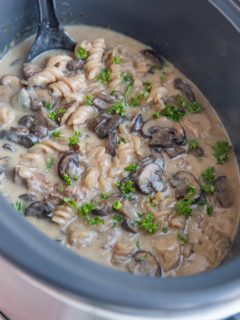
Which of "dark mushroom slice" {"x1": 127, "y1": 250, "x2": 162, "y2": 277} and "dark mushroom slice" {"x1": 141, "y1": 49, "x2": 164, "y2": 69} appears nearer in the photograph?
"dark mushroom slice" {"x1": 127, "y1": 250, "x2": 162, "y2": 277}

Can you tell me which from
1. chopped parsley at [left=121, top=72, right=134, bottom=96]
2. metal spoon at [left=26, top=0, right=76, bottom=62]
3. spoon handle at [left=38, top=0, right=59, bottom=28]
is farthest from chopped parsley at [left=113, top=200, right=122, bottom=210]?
spoon handle at [left=38, top=0, right=59, bottom=28]

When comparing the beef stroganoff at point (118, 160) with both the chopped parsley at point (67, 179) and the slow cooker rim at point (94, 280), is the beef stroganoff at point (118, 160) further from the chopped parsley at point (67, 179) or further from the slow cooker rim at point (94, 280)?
the slow cooker rim at point (94, 280)

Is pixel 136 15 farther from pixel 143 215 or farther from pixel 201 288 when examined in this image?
pixel 201 288

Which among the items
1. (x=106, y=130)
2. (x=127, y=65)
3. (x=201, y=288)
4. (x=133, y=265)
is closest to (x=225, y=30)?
(x=127, y=65)

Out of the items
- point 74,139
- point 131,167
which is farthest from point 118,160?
→ point 74,139

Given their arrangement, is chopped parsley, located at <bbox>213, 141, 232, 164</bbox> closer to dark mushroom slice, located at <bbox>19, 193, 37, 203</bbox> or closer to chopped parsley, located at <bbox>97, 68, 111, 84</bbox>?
chopped parsley, located at <bbox>97, 68, 111, 84</bbox>

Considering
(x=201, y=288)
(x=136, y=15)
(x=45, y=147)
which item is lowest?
(x=45, y=147)
